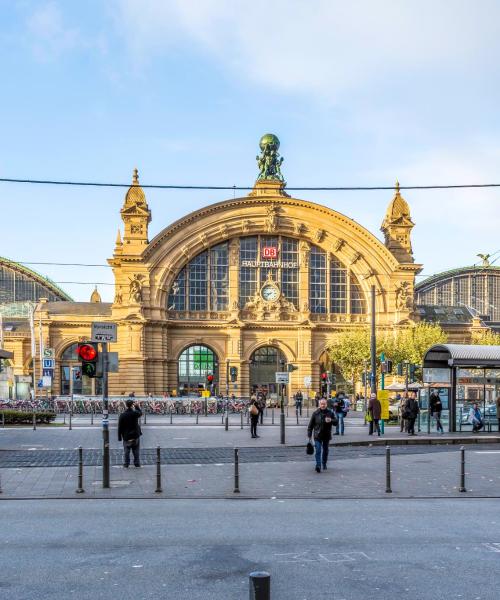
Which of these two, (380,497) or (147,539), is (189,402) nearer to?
(380,497)

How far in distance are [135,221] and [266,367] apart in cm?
Answer: 1683

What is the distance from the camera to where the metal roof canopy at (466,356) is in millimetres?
33062

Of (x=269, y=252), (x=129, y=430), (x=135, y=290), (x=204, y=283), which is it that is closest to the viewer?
(x=129, y=430)

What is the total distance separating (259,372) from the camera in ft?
237

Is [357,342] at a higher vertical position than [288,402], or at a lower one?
higher

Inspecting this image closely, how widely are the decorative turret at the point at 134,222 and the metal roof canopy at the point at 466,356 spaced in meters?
39.7

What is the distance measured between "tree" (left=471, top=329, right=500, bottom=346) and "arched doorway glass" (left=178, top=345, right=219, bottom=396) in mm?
22952

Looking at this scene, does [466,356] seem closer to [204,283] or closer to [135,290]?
[135,290]

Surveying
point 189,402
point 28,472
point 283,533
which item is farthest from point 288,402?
point 283,533

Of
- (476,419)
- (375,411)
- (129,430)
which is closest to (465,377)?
(476,419)

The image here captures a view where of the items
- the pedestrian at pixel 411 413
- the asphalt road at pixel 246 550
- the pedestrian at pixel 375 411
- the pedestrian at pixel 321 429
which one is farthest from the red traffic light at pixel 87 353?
the pedestrian at pixel 411 413

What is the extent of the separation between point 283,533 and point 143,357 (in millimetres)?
56489

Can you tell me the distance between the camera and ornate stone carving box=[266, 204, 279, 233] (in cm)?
7088

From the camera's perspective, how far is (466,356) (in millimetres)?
33094
